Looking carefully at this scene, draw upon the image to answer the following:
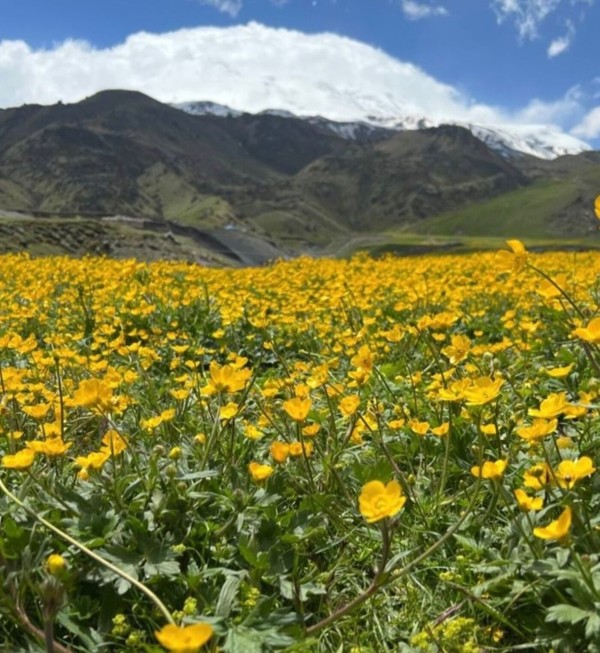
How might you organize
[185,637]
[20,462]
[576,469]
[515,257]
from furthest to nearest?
[515,257]
[20,462]
[576,469]
[185,637]

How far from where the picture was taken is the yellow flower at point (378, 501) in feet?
5.01

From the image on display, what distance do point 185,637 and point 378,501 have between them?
575 millimetres

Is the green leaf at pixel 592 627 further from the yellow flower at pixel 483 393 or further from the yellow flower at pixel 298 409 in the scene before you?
the yellow flower at pixel 298 409

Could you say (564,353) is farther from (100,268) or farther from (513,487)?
(100,268)

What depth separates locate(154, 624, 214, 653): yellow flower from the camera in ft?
3.78

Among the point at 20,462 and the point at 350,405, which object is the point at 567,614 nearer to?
the point at 350,405

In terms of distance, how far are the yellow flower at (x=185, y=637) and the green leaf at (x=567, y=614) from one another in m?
0.91

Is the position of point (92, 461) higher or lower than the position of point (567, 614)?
higher

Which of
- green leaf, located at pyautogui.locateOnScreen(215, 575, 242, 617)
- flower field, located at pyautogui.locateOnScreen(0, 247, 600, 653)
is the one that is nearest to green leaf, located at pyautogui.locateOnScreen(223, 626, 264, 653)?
flower field, located at pyautogui.locateOnScreen(0, 247, 600, 653)

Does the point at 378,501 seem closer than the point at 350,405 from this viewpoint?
Yes

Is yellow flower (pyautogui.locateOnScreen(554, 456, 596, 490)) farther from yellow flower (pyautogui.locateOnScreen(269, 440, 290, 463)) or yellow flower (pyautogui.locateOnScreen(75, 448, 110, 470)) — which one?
yellow flower (pyautogui.locateOnScreen(75, 448, 110, 470))

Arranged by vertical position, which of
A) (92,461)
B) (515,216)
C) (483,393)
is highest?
(515,216)

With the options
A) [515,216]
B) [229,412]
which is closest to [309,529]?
[229,412]

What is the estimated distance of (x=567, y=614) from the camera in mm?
1615
